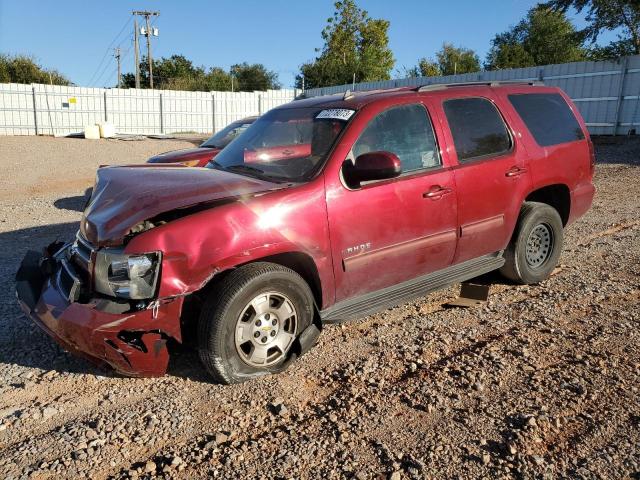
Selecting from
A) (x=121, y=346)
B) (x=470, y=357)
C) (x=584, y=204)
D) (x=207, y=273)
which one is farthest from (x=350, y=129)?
(x=584, y=204)

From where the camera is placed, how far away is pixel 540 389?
3.27 m

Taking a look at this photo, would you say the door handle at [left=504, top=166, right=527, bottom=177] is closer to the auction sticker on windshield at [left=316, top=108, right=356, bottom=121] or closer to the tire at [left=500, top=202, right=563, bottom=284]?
the tire at [left=500, top=202, right=563, bottom=284]

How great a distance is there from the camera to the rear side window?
5062 mm

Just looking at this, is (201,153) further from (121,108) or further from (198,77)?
(198,77)

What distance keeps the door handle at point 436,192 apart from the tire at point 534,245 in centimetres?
120

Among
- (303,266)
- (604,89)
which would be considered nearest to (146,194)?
(303,266)

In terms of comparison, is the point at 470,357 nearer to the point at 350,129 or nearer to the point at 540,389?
the point at 540,389

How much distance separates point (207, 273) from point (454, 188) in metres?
2.20

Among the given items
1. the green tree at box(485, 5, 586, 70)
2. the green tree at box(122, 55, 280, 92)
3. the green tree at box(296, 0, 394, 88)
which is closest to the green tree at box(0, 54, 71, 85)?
the green tree at box(122, 55, 280, 92)

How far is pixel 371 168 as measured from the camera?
3.65 meters

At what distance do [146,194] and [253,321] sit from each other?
3.57 feet

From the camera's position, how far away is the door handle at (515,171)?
185 inches

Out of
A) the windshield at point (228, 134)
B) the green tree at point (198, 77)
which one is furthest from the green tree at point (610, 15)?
the green tree at point (198, 77)

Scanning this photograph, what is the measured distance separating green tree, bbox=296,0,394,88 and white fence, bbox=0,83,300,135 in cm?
1288
